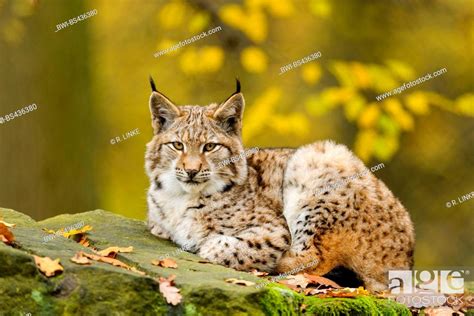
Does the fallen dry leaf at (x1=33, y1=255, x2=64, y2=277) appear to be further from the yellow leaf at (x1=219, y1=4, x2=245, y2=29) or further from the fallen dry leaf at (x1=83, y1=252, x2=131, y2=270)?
the yellow leaf at (x1=219, y1=4, x2=245, y2=29)

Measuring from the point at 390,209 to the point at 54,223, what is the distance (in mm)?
2660

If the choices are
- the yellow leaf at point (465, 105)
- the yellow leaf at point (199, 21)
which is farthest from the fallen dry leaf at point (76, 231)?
the yellow leaf at point (465, 105)

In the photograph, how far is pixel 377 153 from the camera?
11.1m

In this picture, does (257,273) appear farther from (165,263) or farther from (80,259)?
(80,259)

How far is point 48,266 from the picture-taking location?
18.7ft

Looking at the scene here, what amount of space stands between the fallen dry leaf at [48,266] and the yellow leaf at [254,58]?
17.5 feet

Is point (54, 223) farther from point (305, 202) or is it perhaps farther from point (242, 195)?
point (305, 202)

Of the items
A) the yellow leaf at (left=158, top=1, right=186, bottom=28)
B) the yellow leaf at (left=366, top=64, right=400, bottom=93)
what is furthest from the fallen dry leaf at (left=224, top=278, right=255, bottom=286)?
the yellow leaf at (left=158, top=1, right=186, bottom=28)

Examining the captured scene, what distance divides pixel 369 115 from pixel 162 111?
138 inches

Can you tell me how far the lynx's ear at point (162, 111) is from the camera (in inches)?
314

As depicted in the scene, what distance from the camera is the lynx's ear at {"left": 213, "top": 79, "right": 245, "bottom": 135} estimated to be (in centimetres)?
793

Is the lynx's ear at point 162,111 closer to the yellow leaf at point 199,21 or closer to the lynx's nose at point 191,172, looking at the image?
the lynx's nose at point 191,172

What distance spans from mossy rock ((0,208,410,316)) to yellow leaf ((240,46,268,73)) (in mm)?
4376

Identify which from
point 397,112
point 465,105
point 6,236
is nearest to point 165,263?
point 6,236
